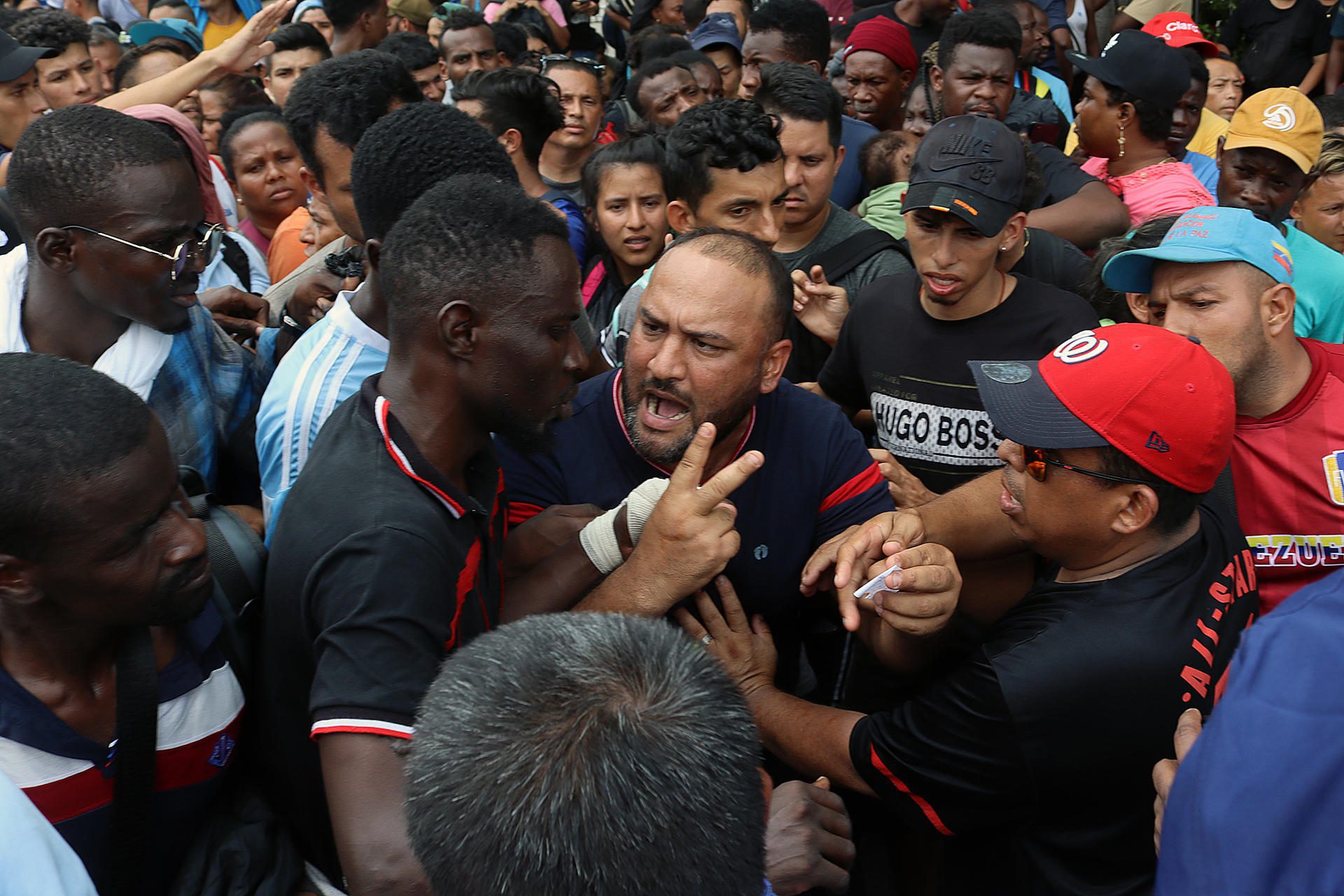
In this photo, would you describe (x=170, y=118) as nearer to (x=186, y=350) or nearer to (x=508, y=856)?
(x=186, y=350)

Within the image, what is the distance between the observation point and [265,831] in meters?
2.02

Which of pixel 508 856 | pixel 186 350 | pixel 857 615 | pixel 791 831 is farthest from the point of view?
pixel 186 350

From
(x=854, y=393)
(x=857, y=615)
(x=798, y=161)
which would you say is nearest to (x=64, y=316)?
(x=857, y=615)

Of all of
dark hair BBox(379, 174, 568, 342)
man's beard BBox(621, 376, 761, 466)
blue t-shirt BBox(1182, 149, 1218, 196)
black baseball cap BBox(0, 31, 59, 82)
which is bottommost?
blue t-shirt BBox(1182, 149, 1218, 196)

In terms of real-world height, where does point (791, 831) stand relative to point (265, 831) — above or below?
below

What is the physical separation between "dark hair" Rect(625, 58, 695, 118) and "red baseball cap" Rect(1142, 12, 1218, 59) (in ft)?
9.99

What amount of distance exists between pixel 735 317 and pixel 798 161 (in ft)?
6.38

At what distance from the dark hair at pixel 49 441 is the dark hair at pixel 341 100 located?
194cm

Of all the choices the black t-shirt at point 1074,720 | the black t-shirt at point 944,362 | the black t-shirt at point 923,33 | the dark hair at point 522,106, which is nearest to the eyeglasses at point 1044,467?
the black t-shirt at point 1074,720

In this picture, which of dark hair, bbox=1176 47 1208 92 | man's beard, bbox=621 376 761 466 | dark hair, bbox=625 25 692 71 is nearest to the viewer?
man's beard, bbox=621 376 761 466

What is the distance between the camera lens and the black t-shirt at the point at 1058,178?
4.78 meters

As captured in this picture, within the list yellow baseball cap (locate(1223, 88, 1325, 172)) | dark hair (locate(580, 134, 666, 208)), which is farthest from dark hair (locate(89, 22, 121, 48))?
yellow baseball cap (locate(1223, 88, 1325, 172))

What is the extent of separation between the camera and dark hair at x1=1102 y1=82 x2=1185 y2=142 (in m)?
4.86

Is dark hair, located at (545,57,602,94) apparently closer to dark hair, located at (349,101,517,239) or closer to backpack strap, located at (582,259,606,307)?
backpack strap, located at (582,259,606,307)
